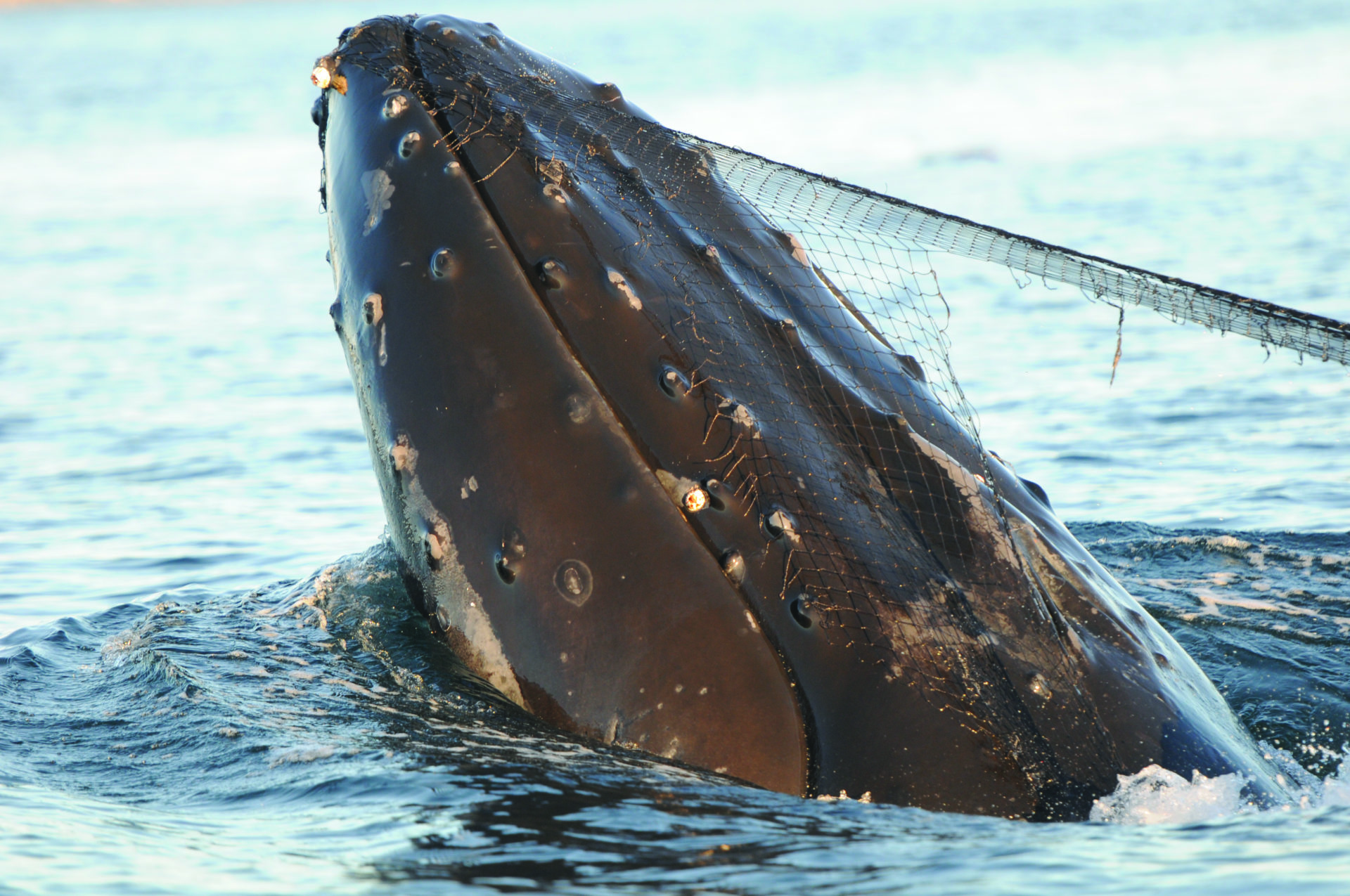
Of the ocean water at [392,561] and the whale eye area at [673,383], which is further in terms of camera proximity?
the whale eye area at [673,383]

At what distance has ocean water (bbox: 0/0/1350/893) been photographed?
3.94 m

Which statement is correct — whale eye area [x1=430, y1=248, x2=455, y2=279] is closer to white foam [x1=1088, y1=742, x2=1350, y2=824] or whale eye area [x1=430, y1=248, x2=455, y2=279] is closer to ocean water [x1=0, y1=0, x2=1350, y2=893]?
ocean water [x1=0, y1=0, x2=1350, y2=893]

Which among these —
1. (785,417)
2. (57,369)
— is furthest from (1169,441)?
(57,369)

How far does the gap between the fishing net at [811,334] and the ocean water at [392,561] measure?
0.63 meters

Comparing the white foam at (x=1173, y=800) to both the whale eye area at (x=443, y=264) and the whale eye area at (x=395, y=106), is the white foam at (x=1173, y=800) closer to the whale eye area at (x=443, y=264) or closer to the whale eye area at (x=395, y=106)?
the whale eye area at (x=443, y=264)

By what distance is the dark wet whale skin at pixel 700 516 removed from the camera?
13.4 ft

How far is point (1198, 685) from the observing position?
4.64 metres

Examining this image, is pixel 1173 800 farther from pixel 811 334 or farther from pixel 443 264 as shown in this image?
pixel 443 264

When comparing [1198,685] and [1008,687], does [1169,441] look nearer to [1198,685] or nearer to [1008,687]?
[1198,685]

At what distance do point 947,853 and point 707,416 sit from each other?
4.74 feet

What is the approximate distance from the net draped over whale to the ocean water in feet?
2.50

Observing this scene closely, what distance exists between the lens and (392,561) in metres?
6.84

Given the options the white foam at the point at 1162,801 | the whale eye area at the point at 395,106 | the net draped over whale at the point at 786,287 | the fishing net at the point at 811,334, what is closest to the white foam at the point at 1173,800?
the white foam at the point at 1162,801

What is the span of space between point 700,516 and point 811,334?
2.72 ft
